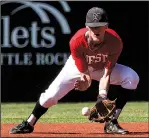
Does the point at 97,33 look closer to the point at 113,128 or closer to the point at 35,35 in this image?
the point at 113,128

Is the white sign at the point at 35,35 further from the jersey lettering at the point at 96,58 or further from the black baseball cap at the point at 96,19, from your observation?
the black baseball cap at the point at 96,19

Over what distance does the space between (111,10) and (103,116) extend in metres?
6.61

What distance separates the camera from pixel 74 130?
7.16m

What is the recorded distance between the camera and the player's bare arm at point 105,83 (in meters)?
6.40

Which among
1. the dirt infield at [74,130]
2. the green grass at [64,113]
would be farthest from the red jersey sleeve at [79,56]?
the green grass at [64,113]

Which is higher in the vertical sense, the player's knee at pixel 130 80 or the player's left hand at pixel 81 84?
the player's left hand at pixel 81 84

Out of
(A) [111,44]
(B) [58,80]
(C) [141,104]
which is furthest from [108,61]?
(C) [141,104]

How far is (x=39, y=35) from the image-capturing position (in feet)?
41.0

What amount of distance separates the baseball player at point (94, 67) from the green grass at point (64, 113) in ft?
6.50

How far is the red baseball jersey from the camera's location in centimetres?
648

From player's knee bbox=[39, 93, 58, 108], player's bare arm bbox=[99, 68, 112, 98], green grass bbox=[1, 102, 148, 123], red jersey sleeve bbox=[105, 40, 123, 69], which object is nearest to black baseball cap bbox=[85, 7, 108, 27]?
red jersey sleeve bbox=[105, 40, 123, 69]

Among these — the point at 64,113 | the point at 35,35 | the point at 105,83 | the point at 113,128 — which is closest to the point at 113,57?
the point at 105,83

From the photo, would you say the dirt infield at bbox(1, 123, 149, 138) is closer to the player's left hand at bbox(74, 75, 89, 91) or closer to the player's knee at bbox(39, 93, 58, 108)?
the player's knee at bbox(39, 93, 58, 108)

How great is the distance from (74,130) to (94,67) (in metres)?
0.89
